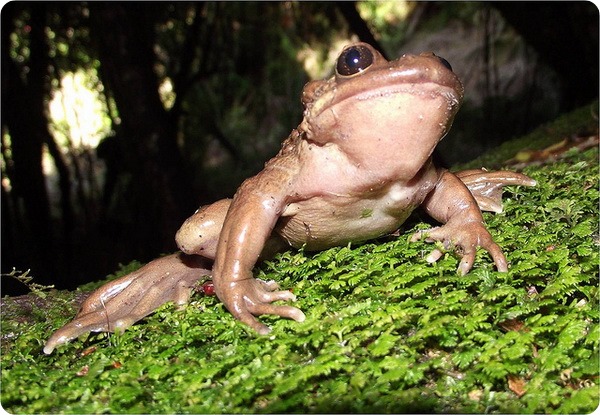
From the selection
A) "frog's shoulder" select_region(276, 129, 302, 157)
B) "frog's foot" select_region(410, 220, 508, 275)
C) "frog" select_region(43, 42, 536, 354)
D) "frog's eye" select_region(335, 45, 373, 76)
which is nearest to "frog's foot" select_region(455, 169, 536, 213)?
"frog" select_region(43, 42, 536, 354)

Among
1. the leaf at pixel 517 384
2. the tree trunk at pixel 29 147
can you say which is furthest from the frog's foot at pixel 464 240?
the tree trunk at pixel 29 147

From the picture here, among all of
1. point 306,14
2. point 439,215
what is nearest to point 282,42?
point 306,14

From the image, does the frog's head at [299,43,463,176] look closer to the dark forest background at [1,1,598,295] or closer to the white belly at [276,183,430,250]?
the white belly at [276,183,430,250]

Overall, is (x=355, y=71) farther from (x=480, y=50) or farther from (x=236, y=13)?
(x=480, y=50)

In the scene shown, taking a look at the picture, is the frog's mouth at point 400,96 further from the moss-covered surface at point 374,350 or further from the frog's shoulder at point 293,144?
the moss-covered surface at point 374,350

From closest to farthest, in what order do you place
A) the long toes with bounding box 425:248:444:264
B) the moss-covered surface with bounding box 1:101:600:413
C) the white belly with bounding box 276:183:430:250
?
the moss-covered surface with bounding box 1:101:600:413
the long toes with bounding box 425:248:444:264
the white belly with bounding box 276:183:430:250
